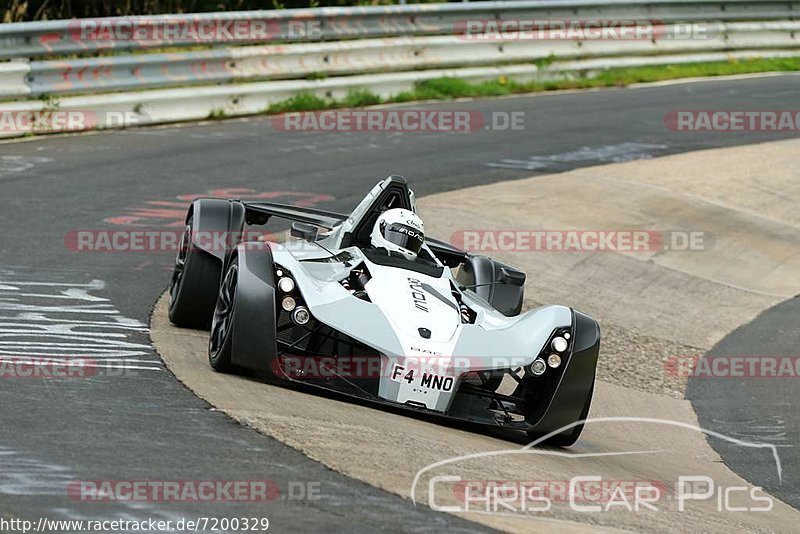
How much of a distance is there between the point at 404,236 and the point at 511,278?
3.87ft

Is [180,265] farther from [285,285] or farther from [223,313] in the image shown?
[285,285]

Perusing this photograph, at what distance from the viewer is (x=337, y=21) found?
2098cm

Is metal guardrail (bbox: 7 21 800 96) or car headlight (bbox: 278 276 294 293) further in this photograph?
metal guardrail (bbox: 7 21 800 96)

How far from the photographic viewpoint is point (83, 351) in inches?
348

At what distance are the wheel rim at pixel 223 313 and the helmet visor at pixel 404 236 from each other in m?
1.19

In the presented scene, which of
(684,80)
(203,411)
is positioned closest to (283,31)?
(684,80)

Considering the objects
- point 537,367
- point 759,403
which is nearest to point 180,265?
point 537,367

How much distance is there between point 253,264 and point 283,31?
486 inches

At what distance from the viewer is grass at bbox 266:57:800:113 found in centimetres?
2042

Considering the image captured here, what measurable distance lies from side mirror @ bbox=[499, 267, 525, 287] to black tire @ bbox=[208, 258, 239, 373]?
7.29ft

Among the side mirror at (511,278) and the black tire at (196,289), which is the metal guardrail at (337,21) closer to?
the black tire at (196,289)

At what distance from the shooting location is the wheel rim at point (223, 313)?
8445 mm

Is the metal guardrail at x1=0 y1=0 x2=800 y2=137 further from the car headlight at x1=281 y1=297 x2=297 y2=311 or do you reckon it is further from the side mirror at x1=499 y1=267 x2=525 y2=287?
the car headlight at x1=281 y1=297 x2=297 y2=311

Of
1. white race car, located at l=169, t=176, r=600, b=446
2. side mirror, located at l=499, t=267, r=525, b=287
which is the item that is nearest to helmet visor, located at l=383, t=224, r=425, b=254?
white race car, located at l=169, t=176, r=600, b=446
